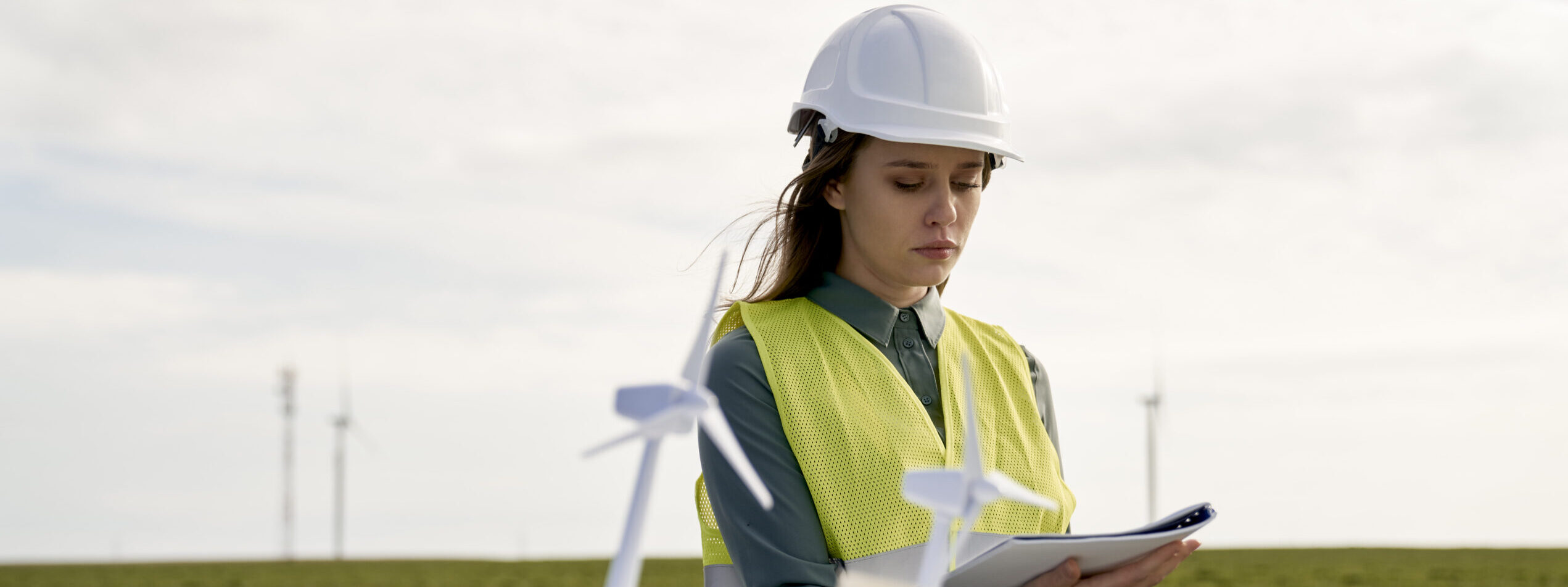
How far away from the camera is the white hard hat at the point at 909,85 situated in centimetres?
536

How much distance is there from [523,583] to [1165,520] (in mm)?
53623

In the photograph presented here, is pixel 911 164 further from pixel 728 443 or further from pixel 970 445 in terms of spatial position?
pixel 728 443

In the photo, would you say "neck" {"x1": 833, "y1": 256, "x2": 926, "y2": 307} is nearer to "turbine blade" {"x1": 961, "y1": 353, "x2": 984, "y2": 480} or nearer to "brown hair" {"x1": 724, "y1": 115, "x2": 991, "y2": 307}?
"brown hair" {"x1": 724, "y1": 115, "x2": 991, "y2": 307}

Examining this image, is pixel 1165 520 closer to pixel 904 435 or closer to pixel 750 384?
pixel 904 435

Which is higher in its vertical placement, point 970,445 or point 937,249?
point 937,249

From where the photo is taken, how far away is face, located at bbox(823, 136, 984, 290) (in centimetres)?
528

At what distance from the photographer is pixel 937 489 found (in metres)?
3.15

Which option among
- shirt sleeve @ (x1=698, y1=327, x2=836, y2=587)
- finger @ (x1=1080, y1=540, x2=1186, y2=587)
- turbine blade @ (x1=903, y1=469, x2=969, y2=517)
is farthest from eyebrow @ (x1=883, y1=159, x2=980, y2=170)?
turbine blade @ (x1=903, y1=469, x2=969, y2=517)

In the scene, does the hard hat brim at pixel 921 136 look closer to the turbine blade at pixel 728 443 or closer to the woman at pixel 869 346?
the woman at pixel 869 346

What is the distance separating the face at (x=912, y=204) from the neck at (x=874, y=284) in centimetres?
14

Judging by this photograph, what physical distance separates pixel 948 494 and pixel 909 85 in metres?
2.65

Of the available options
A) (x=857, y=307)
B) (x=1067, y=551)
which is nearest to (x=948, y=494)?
(x=1067, y=551)

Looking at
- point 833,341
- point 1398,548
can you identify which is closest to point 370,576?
point 1398,548

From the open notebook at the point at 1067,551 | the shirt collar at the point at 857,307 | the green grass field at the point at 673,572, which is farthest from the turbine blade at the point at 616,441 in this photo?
the green grass field at the point at 673,572
